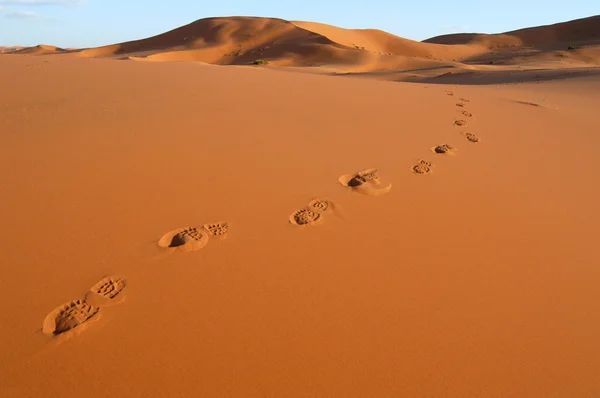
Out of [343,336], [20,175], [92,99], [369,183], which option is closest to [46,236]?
[20,175]

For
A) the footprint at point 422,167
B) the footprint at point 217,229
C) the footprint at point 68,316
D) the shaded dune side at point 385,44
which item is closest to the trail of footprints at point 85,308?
the footprint at point 68,316

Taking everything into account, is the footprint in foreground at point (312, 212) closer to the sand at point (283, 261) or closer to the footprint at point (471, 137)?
the sand at point (283, 261)

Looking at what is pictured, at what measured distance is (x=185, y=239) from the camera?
1933mm

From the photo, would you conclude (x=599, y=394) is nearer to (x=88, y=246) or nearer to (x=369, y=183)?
(x=369, y=183)

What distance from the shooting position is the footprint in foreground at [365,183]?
261 centimetres

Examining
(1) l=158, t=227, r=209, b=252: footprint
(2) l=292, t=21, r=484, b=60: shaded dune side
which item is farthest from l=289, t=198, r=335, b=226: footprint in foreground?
(2) l=292, t=21, r=484, b=60: shaded dune side

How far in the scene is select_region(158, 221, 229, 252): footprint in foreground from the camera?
A: 190 cm

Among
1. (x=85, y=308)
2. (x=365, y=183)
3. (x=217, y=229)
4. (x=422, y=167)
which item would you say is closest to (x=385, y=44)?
(x=422, y=167)

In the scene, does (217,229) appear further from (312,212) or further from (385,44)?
(385,44)

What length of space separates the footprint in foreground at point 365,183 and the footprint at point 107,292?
1.53 metres

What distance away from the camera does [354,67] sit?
20.7m

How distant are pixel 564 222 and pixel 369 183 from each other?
1.19 metres

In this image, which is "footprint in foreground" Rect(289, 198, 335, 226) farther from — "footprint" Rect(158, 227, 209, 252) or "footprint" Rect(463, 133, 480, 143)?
"footprint" Rect(463, 133, 480, 143)

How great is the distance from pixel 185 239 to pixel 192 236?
46 mm
